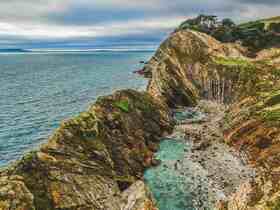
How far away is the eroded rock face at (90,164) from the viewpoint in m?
25.5

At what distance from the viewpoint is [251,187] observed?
89.8 feet

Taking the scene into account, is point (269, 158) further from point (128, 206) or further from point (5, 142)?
point (5, 142)

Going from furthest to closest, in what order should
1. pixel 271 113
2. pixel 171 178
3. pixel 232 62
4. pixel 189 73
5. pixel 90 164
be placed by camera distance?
pixel 232 62 → pixel 189 73 → pixel 271 113 → pixel 171 178 → pixel 90 164

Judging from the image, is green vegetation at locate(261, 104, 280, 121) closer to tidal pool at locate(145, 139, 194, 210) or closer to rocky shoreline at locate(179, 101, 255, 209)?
rocky shoreline at locate(179, 101, 255, 209)

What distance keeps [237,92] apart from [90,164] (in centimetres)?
4751

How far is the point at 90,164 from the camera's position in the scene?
32688mm

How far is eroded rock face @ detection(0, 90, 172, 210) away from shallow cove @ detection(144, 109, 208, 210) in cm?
195

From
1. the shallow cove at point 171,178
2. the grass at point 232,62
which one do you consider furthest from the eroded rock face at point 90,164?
the grass at point 232,62

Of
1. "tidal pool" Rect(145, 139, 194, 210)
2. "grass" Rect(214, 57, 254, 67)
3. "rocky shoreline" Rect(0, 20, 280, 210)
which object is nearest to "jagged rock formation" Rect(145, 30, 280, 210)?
"grass" Rect(214, 57, 254, 67)

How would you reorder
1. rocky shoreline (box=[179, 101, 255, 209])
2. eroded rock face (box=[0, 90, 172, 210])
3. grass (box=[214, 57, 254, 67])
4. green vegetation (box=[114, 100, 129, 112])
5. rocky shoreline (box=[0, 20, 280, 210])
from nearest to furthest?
eroded rock face (box=[0, 90, 172, 210]), rocky shoreline (box=[0, 20, 280, 210]), rocky shoreline (box=[179, 101, 255, 209]), green vegetation (box=[114, 100, 129, 112]), grass (box=[214, 57, 254, 67])

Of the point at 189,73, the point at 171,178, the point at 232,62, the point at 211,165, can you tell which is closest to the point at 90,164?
the point at 171,178

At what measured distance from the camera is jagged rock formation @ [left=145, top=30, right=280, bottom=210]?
27.5 metres

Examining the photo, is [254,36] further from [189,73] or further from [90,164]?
[90,164]

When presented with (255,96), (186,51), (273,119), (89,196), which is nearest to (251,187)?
(89,196)
